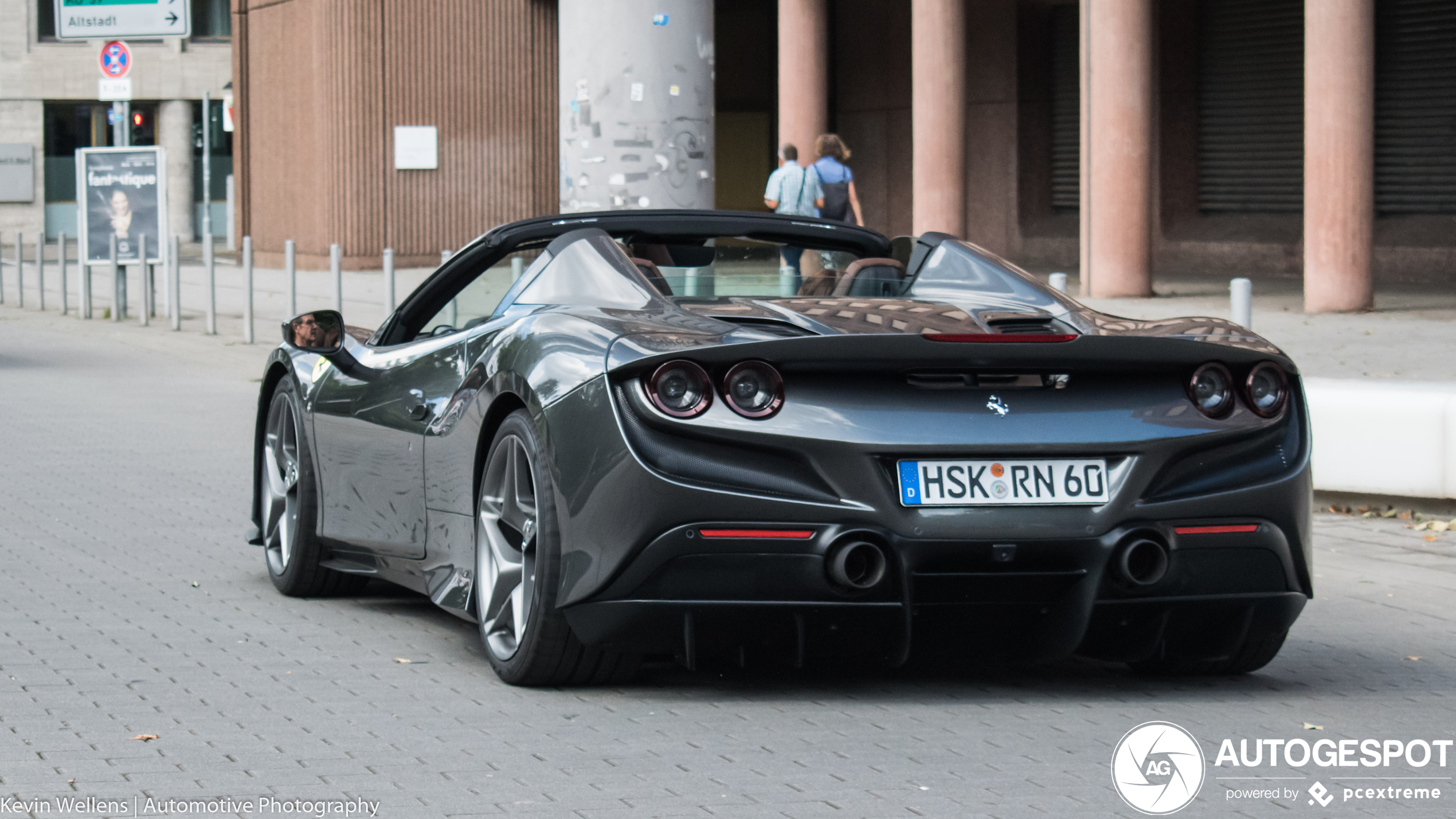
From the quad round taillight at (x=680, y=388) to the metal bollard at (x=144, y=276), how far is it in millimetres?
18678

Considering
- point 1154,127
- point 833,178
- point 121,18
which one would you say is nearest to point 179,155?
point 121,18

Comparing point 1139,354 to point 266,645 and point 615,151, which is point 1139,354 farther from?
point 615,151

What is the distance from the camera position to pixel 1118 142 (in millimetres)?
23625

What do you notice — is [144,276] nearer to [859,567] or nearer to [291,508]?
[291,508]

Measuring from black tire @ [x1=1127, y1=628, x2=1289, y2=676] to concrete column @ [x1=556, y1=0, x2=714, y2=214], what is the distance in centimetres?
493

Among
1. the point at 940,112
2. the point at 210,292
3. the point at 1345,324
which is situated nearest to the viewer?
the point at 1345,324

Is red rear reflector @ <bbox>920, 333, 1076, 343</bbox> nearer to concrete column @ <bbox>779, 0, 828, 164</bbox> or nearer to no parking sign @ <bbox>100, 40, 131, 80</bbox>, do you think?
no parking sign @ <bbox>100, 40, 131, 80</bbox>

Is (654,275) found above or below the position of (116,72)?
below

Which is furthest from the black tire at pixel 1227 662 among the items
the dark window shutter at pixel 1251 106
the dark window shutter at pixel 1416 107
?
the dark window shutter at pixel 1251 106

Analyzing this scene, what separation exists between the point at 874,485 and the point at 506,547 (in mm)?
1071

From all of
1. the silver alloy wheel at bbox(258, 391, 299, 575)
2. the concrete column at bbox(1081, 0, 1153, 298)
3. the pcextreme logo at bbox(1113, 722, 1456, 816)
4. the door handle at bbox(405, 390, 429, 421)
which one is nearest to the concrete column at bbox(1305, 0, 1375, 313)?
the concrete column at bbox(1081, 0, 1153, 298)

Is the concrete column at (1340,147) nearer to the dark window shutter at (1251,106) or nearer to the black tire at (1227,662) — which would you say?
the dark window shutter at (1251,106)

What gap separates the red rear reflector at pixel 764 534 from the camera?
4.64 m

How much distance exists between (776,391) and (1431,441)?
4967mm
